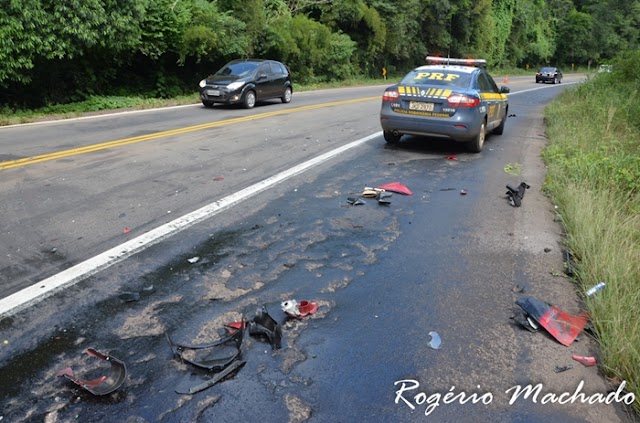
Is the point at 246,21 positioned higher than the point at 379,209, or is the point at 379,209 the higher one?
the point at 246,21

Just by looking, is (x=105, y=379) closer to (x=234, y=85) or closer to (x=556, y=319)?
(x=556, y=319)

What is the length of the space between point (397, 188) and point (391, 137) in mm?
3679

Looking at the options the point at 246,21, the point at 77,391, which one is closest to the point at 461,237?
the point at 77,391

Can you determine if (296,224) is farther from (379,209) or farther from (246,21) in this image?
(246,21)

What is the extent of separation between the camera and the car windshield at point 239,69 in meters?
18.2

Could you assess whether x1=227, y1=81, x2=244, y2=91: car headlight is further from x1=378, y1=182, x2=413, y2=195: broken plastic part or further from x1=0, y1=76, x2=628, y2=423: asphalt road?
x1=378, y1=182, x2=413, y2=195: broken plastic part

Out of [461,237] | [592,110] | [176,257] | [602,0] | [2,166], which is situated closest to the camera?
[176,257]

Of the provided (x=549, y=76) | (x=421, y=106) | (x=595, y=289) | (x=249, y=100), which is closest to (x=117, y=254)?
(x=595, y=289)

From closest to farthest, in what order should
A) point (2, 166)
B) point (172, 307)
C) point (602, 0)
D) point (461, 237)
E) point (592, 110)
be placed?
1. point (172, 307)
2. point (461, 237)
3. point (2, 166)
4. point (592, 110)
5. point (602, 0)

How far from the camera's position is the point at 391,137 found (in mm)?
10922

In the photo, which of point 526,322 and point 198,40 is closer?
point 526,322

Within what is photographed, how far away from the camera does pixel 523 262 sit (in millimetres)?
5055

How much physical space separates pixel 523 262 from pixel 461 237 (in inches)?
30.1

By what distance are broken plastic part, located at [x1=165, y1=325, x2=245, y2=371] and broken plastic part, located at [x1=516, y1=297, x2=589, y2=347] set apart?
2140 millimetres
